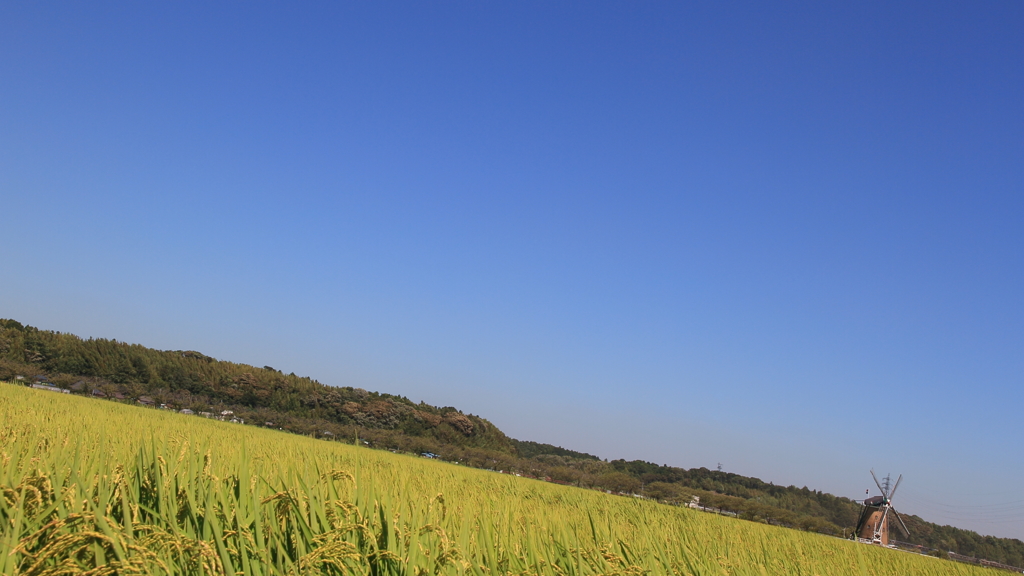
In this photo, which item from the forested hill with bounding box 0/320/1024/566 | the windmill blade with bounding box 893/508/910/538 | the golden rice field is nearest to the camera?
the golden rice field

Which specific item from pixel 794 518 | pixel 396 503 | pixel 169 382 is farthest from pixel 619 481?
pixel 396 503

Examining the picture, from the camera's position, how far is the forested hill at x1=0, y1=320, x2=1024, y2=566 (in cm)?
3588

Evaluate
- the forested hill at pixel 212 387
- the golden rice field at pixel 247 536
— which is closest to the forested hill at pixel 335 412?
the forested hill at pixel 212 387

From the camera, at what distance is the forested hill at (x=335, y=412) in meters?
35.9

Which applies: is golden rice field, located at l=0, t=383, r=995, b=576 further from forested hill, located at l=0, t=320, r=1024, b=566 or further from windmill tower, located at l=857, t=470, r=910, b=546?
windmill tower, located at l=857, t=470, r=910, b=546

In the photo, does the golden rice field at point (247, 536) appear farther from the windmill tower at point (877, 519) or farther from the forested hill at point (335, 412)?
the windmill tower at point (877, 519)

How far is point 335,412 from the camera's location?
46.5 metres

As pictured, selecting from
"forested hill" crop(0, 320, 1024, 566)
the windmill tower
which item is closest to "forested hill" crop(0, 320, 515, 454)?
"forested hill" crop(0, 320, 1024, 566)

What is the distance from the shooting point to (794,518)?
33.2m

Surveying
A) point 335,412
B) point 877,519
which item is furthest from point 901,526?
point 335,412

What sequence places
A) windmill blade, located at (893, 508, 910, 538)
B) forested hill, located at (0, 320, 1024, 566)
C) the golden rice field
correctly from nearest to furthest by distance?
the golden rice field
forested hill, located at (0, 320, 1024, 566)
windmill blade, located at (893, 508, 910, 538)

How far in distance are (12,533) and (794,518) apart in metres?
37.2

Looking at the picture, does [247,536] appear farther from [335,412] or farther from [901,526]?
[901,526]

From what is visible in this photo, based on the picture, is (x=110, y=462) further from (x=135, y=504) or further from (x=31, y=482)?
(x=135, y=504)
